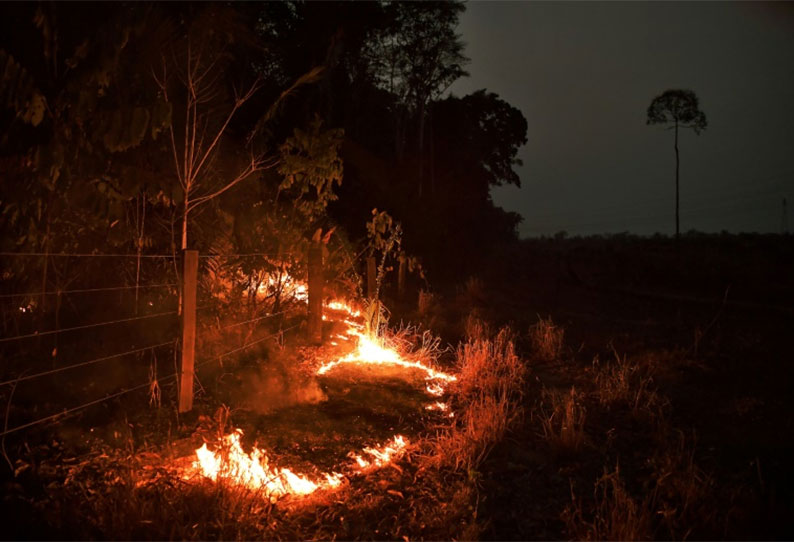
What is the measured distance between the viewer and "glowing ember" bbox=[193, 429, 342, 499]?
3.25 metres

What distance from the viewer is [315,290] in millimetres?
6805

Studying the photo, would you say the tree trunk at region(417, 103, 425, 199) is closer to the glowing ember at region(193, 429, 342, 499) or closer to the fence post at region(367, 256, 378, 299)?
the fence post at region(367, 256, 378, 299)

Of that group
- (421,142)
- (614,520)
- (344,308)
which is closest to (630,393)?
(614,520)

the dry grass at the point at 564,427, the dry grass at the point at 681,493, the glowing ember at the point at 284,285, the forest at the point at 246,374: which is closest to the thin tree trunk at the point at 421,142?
the forest at the point at 246,374

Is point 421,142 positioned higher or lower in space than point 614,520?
higher

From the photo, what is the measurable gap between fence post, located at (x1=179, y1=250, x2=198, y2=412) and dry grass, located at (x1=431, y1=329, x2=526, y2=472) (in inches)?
80.1

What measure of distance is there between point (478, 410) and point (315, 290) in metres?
3.05

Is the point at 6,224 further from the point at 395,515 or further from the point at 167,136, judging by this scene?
the point at 395,515

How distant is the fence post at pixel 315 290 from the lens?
6.77 m

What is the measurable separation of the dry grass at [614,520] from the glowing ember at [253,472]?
1.56 metres

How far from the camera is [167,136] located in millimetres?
5477

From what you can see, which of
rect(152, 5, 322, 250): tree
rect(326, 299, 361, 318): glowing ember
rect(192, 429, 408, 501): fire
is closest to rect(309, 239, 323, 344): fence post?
rect(152, 5, 322, 250): tree

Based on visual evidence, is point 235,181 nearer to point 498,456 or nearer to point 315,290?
point 315,290

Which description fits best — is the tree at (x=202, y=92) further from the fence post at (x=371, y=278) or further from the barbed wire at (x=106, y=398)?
the fence post at (x=371, y=278)
